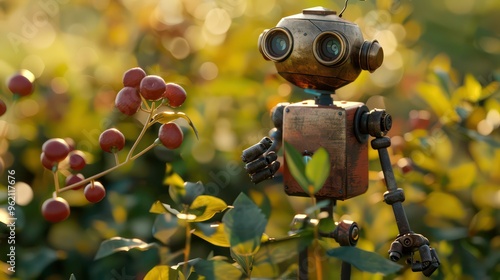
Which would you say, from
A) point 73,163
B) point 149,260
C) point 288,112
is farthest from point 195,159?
point 73,163

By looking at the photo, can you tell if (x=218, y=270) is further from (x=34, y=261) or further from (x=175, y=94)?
A: (x=34, y=261)

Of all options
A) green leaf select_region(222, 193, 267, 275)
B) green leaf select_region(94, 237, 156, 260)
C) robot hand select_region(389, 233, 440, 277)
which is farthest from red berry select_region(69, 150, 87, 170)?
robot hand select_region(389, 233, 440, 277)

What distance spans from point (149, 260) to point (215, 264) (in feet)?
1.77

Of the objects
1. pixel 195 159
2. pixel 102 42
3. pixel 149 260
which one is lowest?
pixel 149 260

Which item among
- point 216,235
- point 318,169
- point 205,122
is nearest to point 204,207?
point 216,235

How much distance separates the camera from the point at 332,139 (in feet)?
3.77

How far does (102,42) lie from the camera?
6.79ft

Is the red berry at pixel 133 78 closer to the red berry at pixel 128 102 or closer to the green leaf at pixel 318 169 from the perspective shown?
the red berry at pixel 128 102

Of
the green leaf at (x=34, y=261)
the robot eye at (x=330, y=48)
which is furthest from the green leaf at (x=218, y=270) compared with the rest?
the green leaf at (x=34, y=261)

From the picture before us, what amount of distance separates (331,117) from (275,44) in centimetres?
13

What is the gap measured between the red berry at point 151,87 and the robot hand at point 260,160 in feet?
0.73

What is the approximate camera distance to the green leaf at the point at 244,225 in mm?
890

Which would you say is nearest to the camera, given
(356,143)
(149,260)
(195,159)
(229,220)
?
(229,220)

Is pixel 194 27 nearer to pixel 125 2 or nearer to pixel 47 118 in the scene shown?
pixel 125 2
